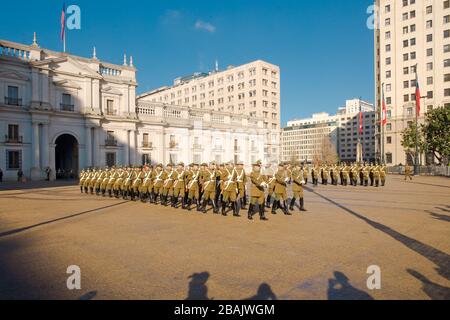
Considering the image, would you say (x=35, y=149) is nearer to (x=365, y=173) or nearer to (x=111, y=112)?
(x=111, y=112)

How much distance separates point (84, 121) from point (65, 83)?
4597 mm

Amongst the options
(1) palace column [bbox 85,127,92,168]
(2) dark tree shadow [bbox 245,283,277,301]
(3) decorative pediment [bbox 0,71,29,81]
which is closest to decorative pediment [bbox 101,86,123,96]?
(1) palace column [bbox 85,127,92,168]

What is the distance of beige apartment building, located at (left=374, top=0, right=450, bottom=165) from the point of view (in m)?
53.8

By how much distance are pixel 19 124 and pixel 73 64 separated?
29.4 ft

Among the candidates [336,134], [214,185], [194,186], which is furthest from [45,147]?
[336,134]

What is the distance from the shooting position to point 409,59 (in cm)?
5747

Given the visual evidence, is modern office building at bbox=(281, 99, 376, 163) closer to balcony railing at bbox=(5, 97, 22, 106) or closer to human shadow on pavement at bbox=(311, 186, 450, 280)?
balcony railing at bbox=(5, 97, 22, 106)

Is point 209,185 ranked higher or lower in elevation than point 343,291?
higher

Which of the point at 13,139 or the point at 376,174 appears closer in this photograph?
the point at 376,174

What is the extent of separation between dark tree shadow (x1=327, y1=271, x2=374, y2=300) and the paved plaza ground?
15 mm

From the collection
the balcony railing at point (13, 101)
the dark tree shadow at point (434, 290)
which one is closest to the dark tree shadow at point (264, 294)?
the dark tree shadow at point (434, 290)

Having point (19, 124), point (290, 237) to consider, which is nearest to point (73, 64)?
point (19, 124)

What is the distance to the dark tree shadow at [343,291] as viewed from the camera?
4266 mm
